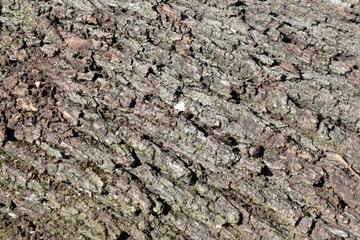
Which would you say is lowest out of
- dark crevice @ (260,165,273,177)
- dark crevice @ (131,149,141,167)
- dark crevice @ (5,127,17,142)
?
dark crevice @ (5,127,17,142)

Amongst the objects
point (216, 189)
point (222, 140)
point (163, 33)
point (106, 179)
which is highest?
point (163, 33)

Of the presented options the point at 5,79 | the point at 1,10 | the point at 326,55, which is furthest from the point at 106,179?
the point at 326,55

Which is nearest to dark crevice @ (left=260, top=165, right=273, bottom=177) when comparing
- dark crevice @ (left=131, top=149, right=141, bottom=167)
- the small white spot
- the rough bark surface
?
the rough bark surface

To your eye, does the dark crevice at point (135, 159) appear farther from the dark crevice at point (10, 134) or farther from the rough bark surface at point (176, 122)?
the dark crevice at point (10, 134)

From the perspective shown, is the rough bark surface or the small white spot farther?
the small white spot

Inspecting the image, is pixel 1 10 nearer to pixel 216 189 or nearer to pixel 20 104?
pixel 20 104

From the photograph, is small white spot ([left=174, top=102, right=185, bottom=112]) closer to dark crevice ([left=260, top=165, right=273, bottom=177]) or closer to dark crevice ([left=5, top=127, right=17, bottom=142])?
dark crevice ([left=260, top=165, right=273, bottom=177])

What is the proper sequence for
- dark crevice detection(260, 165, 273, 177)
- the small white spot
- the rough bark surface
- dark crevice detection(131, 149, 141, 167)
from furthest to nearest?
the small white spot → dark crevice detection(260, 165, 273, 177) → dark crevice detection(131, 149, 141, 167) → the rough bark surface

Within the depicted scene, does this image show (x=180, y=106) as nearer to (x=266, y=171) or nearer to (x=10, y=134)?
(x=266, y=171)
